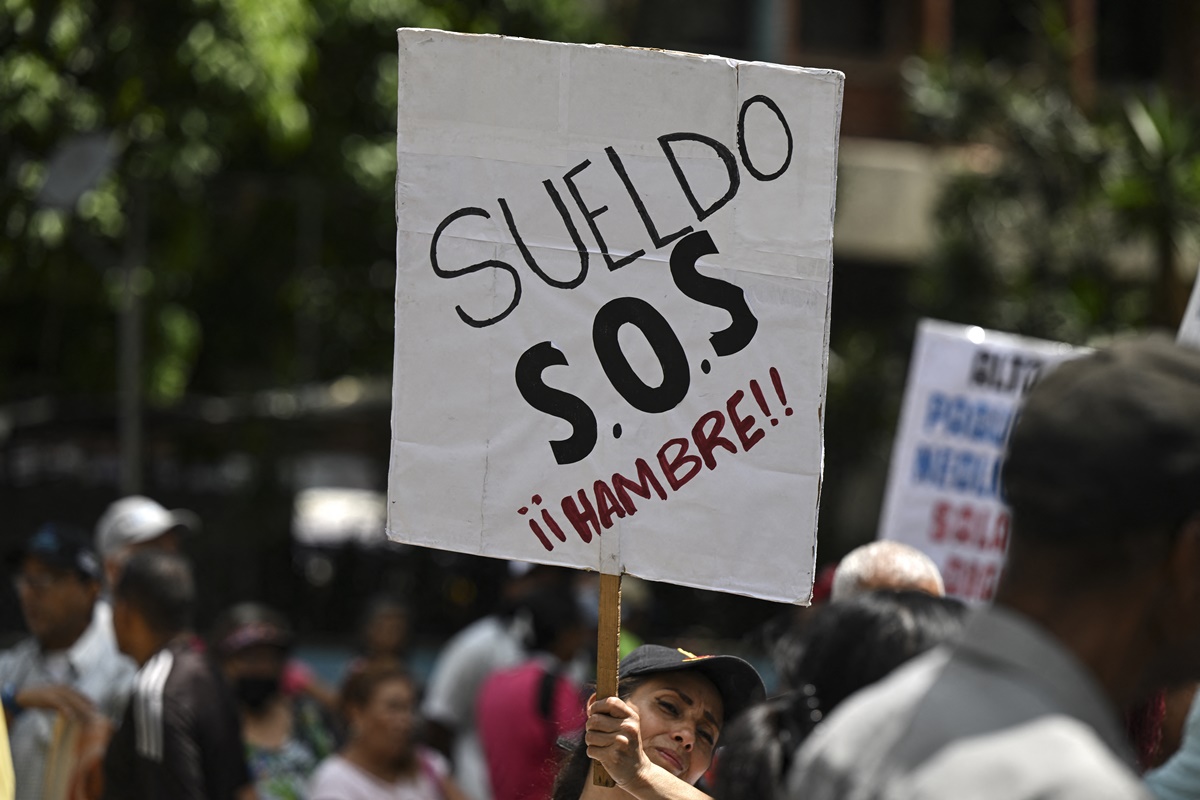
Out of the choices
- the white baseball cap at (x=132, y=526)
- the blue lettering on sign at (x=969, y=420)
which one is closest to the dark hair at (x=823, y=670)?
the blue lettering on sign at (x=969, y=420)

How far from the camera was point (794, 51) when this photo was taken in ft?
62.9

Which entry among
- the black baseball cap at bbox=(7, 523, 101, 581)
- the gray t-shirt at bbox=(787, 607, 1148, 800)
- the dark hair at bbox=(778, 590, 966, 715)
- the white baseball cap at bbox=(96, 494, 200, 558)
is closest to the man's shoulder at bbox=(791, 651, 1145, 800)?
the gray t-shirt at bbox=(787, 607, 1148, 800)

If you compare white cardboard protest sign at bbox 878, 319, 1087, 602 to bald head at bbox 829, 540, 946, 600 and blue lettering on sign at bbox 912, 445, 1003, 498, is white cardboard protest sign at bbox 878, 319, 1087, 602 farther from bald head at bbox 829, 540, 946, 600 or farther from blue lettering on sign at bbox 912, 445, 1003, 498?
bald head at bbox 829, 540, 946, 600

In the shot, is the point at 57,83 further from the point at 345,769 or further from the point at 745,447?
the point at 745,447

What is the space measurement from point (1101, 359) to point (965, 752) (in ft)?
1.35

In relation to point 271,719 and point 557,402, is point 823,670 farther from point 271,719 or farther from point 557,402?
point 271,719

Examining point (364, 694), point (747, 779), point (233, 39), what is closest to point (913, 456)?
point (364, 694)

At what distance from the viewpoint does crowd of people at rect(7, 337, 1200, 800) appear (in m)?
1.60

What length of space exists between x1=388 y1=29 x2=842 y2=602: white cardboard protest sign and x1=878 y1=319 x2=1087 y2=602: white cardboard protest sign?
9.85 feet

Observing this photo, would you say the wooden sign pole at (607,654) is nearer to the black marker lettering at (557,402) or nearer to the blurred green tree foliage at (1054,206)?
the black marker lettering at (557,402)

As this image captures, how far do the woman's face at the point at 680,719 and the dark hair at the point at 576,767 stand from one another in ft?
0.08

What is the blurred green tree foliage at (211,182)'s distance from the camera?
34.2ft

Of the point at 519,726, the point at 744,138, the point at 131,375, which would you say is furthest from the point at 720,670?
the point at 131,375

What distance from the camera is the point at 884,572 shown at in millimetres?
4008
